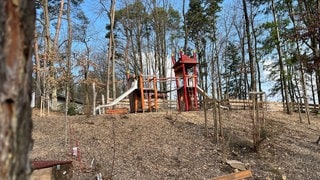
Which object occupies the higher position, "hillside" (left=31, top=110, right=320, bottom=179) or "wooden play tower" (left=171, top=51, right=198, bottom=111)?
"wooden play tower" (left=171, top=51, right=198, bottom=111)

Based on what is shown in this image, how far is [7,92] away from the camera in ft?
5.03

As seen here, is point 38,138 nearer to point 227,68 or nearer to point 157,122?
point 157,122

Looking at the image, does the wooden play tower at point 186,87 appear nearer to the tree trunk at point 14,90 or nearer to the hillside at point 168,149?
the hillside at point 168,149

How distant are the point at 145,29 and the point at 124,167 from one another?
2500 cm

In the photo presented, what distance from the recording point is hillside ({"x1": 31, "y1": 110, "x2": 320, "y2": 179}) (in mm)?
8461

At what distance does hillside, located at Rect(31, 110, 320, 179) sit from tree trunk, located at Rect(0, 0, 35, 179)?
20.0ft

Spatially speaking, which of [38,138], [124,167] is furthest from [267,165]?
[38,138]

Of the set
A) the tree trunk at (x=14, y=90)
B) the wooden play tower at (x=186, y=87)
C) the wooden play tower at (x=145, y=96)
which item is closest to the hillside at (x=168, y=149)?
the wooden play tower at (x=145, y=96)

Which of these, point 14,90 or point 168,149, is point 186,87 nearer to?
point 168,149

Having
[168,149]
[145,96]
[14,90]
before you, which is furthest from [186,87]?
[14,90]

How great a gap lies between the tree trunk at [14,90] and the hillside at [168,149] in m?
6.11

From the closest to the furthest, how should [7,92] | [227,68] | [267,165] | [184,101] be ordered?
1. [7,92]
2. [267,165]
3. [184,101]
4. [227,68]

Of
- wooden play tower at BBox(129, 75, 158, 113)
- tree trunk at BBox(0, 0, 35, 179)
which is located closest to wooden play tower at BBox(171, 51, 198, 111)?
wooden play tower at BBox(129, 75, 158, 113)

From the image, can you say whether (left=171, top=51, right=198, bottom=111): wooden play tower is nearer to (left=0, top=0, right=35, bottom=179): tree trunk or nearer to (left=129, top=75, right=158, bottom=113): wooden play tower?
(left=129, top=75, right=158, bottom=113): wooden play tower
